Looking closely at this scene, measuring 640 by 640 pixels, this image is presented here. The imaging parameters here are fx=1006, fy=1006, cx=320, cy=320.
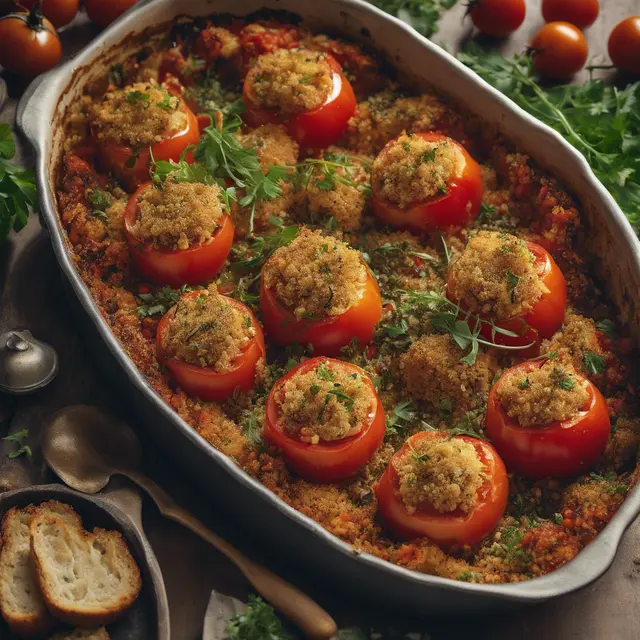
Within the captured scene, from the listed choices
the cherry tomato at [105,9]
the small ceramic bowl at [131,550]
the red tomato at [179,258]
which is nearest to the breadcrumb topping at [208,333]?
the red tomato at [179,258]

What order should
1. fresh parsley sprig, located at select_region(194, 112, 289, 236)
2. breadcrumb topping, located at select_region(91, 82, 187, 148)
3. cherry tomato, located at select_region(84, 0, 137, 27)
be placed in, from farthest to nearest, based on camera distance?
cherry tomato, located at select_region(84, 0, 137, 27) → breadcrumb topping, located at select_region(91, 82, 187, 148) → fresh parsley sprig, located at select_region(194, 112, 289, 236)

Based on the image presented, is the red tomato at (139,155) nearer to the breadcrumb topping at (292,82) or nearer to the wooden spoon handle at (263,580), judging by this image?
the breadcrumb topping at (292,82)

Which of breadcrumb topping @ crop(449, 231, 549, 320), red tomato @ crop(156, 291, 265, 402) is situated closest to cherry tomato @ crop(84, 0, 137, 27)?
red tomato @ crop(156, 291, 265, 402)

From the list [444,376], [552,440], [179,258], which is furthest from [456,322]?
[179,258]

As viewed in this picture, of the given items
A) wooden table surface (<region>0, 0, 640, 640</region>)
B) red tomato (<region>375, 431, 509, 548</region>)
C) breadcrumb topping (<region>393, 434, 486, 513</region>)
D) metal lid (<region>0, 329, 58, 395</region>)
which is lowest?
wooden table surface (<region>0, 0, 640, 640</region>)

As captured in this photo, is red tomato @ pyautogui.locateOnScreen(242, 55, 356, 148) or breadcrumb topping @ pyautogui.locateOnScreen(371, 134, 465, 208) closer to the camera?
breadcrumb topping @ pyautogui.locateOnScreen(371, 134, 465, 208)

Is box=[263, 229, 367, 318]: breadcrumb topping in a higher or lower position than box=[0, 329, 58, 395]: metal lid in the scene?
higher

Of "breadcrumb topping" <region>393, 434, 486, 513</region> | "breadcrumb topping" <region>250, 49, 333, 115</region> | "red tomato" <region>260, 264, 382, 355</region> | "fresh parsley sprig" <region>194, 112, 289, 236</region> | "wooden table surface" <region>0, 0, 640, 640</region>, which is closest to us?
"breadcrumb topping" <region>393, 434, 486, 513</region>

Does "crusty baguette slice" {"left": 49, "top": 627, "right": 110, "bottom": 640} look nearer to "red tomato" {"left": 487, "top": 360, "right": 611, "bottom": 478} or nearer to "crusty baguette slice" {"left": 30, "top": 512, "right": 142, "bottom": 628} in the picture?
"crusty baguette slice" {"left": 30, "top": 512, "right": 142, "bottom": 628}
